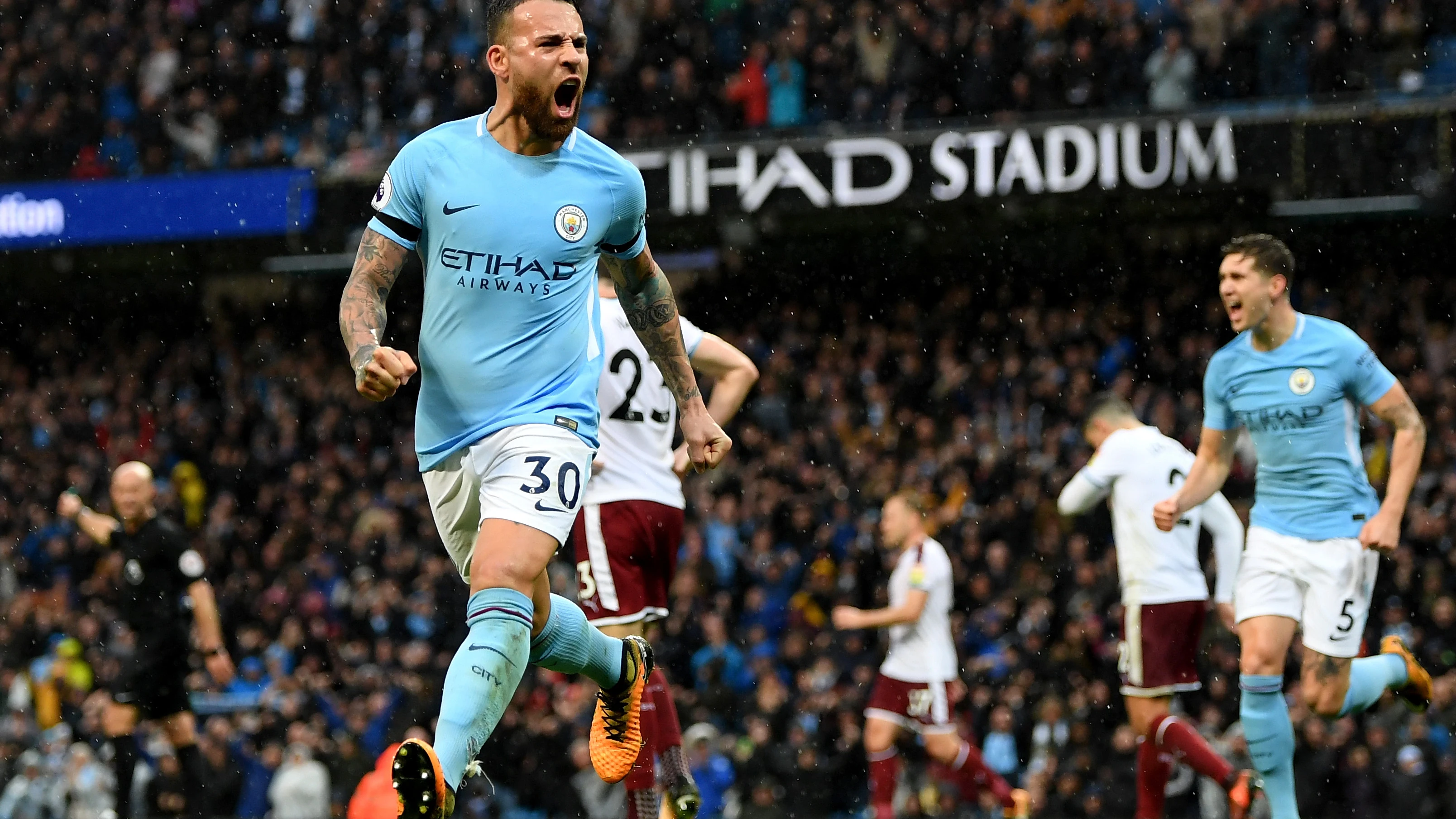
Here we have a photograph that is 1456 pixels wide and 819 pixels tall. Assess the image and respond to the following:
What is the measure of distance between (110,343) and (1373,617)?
1850cm

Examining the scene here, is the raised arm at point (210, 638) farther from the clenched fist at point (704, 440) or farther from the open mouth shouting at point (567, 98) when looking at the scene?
the open mouth shouting at point (567, 98)

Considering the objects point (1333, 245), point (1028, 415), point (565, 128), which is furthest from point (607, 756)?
point (1333, 245)

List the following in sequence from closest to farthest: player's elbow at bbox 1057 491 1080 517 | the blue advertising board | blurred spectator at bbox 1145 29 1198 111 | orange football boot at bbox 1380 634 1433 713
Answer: orange football boot at bbox 1380 634 1433 713, player's elbow at bbox 1057 491 1080 517, blurred spectator at bbox 1145 29 1198 111, the blue advertising board

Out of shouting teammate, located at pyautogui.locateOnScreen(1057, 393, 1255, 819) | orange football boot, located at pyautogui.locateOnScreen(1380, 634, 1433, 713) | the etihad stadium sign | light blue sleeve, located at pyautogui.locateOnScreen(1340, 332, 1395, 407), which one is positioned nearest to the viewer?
light blue sleeve, located at pyautogui.locateOnScreen(1340, 332, 1395, 407)

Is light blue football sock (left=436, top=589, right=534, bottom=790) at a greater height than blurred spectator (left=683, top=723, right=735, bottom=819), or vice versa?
light blue football sock (left=436, top=589, right=534, bottom=790)

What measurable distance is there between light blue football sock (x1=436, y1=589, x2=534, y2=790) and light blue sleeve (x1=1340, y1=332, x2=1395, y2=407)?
458 cm

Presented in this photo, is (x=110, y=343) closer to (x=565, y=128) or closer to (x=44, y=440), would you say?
(x=44, y=440)

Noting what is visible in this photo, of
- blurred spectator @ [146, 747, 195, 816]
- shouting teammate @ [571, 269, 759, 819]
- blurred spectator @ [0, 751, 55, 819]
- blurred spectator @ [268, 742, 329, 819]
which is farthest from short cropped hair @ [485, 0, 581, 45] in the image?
blurred spectator @ [0, 751, 55, 819]

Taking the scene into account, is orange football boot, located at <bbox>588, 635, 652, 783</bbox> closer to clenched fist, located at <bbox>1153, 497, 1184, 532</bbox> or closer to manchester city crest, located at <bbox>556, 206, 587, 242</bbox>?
manchester city crest, located at <bbox>556, 206, 587, 242</bbox>

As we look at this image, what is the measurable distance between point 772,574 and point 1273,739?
8.79 metres

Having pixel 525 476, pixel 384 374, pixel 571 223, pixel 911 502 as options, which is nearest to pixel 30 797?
pixel 911 502

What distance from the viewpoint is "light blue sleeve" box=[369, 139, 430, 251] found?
5.38 metres

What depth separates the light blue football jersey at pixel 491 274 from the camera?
5359mm

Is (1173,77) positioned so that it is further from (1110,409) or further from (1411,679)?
(1411,679)
